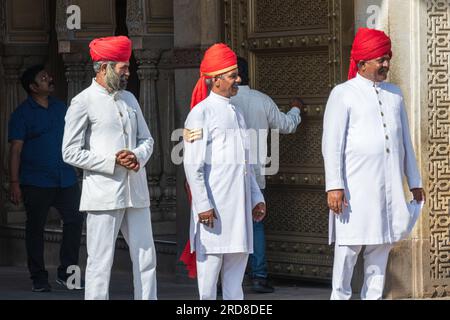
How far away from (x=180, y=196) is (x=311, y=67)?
61.4 inches

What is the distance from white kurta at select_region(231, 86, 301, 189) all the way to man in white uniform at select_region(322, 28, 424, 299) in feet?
5.89

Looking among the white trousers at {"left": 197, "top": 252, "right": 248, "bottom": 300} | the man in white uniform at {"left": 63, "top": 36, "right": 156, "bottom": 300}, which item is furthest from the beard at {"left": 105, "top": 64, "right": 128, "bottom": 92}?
the white trousers at {"left": 197, "top": 252, "right": 248, "bottom": 300}

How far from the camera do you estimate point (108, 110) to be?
9141 mm

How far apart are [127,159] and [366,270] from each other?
1.59m

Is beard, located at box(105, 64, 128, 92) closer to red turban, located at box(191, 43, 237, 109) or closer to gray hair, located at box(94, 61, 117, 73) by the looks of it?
gray hair, located at box(94, 61, 117, 73)

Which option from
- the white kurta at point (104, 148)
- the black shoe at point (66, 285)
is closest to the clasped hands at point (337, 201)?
the white kurta at point (104, 148)

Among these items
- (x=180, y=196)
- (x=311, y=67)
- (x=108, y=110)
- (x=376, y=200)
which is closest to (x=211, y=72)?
(x=108, y=110)

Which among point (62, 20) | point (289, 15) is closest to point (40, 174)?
point (289, 15)

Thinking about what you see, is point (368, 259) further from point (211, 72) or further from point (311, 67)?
point (311, 67)

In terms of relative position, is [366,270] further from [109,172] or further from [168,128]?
[168,128]

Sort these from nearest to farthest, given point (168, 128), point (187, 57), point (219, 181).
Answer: point (219, 181)
point (187, 57)
point (168, 128)

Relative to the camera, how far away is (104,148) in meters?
9.09

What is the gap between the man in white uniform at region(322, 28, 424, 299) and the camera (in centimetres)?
907
